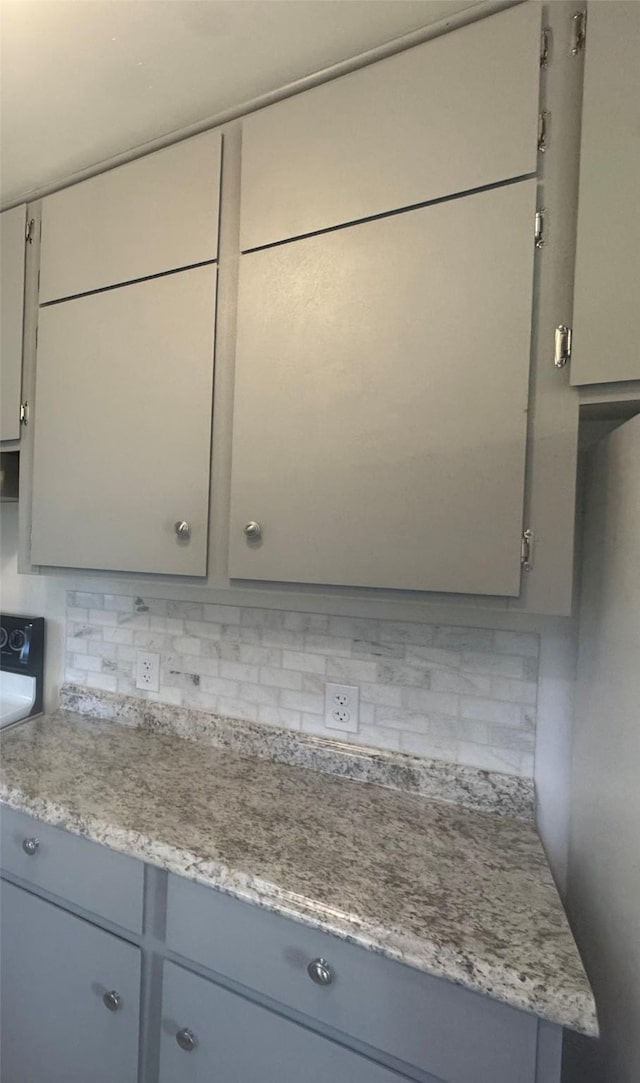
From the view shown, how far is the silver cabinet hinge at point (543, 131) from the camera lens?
30.3 inches

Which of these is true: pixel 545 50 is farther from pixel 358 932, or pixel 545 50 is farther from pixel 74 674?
pixel 74 674

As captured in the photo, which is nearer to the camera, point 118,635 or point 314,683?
point 314,683

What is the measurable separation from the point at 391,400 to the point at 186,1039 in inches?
46.3

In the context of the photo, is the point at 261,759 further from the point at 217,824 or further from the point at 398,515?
the point at 398,515

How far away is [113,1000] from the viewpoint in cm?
93

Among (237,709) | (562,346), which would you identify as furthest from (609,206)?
(237,709)

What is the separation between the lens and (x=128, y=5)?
0.83 meters

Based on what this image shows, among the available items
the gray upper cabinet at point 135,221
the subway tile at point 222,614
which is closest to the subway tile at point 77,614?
the subway tile at point 222,614

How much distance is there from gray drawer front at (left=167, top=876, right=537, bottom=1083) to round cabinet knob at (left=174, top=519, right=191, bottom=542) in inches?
25.4

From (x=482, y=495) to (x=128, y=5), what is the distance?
1.03 m

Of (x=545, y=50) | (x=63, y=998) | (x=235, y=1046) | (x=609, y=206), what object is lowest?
Answer: (x=63, y=998)

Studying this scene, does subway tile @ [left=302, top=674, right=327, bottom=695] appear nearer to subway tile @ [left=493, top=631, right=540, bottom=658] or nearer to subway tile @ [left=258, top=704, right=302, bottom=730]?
subway tile @ [left=258, top=704, right=302, bottom=730]

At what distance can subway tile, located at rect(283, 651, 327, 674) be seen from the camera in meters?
1.26

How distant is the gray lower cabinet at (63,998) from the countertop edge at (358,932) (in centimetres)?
21
